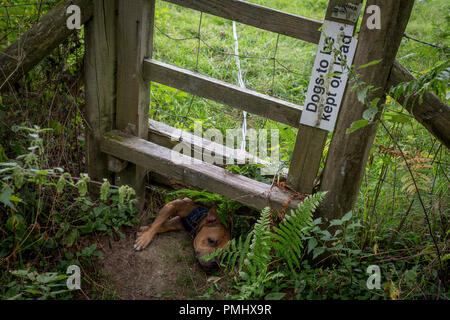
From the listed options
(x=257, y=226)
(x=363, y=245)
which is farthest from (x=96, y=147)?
(x=363, y=245)

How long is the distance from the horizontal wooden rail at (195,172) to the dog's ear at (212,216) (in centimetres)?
28

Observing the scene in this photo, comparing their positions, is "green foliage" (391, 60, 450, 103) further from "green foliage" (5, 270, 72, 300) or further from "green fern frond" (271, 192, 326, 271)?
"green foliage" (5, 270, 72, 300)

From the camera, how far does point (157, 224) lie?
329 cm

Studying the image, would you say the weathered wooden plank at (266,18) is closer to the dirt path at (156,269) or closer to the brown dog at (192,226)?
the brown dog at (192,226)

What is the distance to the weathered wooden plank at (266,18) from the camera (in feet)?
8.13

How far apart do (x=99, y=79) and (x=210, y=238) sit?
1.49 metres

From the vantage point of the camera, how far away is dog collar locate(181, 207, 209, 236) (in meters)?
3.33

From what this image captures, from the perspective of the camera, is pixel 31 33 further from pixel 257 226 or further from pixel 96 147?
pixel 257 226

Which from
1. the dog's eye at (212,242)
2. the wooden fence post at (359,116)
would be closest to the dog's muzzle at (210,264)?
the dog's eye at (212,242)

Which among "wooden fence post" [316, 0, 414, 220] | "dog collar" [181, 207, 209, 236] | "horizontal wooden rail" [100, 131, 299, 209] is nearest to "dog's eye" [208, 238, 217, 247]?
"dog collar" [181, 207, 209, 236]

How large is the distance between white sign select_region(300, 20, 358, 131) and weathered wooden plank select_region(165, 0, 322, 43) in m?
0.10

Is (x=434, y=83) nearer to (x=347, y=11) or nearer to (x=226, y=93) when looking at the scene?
(x=347, y=11)

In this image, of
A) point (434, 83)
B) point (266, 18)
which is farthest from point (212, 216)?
point (434, 83)
